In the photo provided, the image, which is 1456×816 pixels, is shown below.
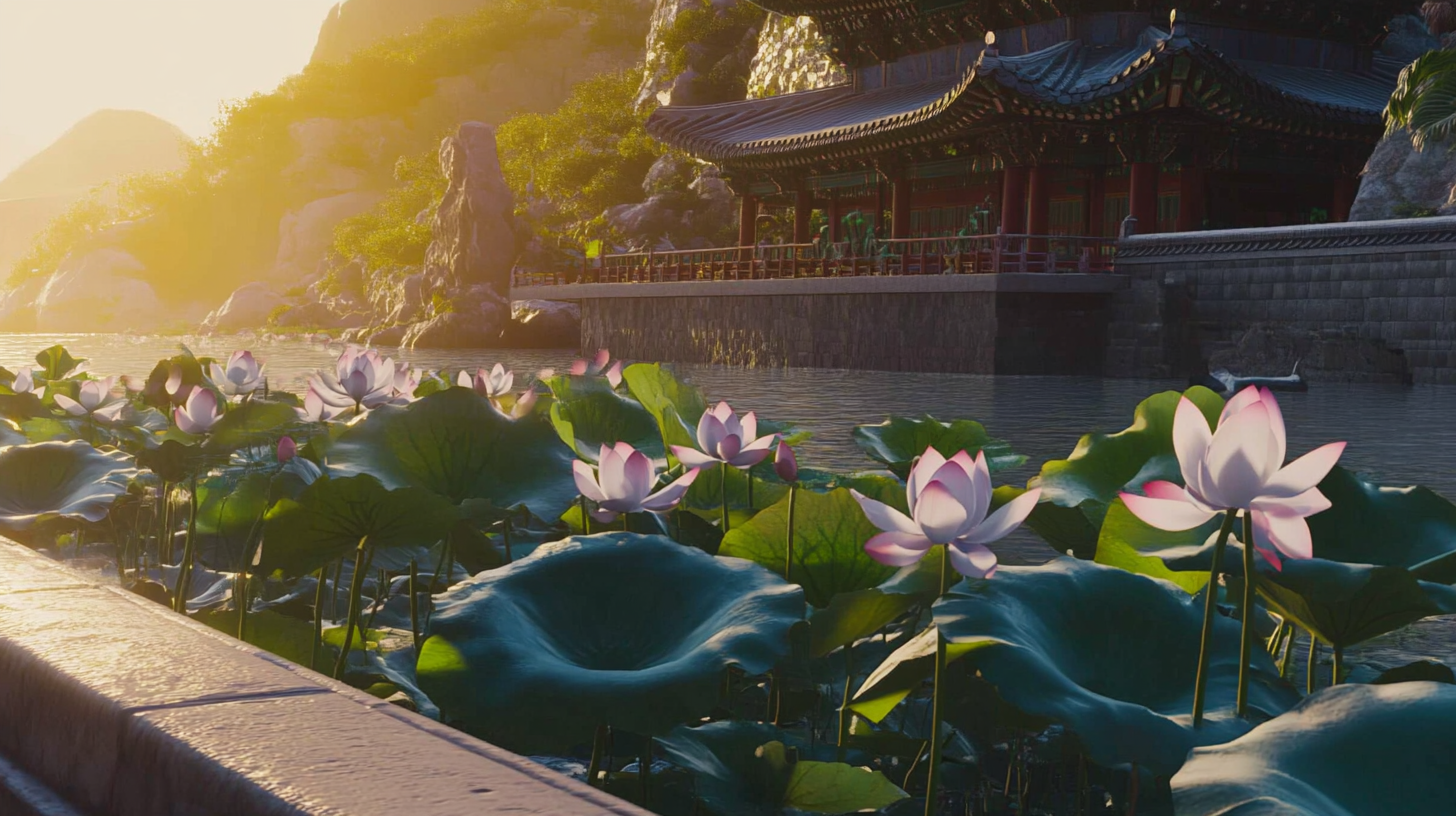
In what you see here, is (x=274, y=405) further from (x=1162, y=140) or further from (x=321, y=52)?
(x=321, y=52)

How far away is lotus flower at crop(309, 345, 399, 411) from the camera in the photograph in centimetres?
355

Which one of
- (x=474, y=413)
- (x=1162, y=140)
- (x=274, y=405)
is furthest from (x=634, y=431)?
(x=1162, y=140)

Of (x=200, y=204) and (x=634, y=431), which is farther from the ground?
(x=200, y=204)

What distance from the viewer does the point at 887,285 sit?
20.0 metres

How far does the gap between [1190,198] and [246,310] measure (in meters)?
44.3

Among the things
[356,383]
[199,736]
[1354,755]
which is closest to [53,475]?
[356,383]

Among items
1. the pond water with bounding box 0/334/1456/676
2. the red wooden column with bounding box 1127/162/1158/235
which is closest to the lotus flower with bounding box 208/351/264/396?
the pond water with bounding box 0/334/1456/676

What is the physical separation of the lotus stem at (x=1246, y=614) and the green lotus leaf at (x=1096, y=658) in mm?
31

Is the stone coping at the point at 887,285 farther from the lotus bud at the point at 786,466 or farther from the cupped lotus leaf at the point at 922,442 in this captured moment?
the lotus bud at the point at 786,466

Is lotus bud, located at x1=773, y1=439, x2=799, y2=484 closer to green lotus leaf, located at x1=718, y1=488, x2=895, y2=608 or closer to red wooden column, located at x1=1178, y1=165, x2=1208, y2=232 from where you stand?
green lotus leaf, located at x1=718, y1=488, x2=895, y2=608

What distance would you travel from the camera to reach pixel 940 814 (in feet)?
7.99

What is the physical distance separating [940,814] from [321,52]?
317 ft

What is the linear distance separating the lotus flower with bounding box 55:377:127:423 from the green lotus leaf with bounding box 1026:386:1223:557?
3542mm

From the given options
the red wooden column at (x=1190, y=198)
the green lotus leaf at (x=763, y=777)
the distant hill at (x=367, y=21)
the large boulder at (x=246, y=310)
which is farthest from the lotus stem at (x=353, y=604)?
the distant hill at (x=367, y=21)
